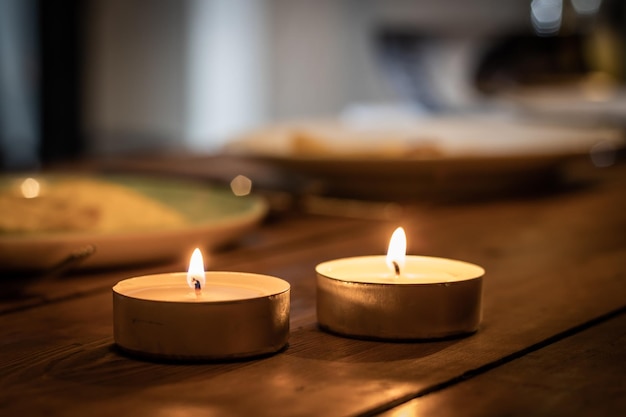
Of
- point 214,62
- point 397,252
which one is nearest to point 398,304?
point 397,252

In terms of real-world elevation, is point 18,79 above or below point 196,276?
above

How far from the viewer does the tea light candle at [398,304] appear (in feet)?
1.72

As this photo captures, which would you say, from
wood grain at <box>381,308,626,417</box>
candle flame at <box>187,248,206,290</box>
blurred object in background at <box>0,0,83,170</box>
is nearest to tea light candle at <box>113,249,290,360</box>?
candle flame at <box>187,248,206,290</box>

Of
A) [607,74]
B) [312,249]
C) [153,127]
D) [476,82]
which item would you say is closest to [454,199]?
[312,249]

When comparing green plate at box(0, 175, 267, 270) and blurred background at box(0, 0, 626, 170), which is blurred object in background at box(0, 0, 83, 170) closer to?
blurred background at box(0, 0, 626, 170)

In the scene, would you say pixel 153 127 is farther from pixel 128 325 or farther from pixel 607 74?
pixel 128 325

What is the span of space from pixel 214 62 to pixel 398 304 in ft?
16.5

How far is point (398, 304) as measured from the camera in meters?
0.52

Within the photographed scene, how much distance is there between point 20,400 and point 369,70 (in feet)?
18.6

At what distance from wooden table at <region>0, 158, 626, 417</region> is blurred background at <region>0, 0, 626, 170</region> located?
2.58 meters

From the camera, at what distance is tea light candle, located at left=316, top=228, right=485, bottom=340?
20.7 inches

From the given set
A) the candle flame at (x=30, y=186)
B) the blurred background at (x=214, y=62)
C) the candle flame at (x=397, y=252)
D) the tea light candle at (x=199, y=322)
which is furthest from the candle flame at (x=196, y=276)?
the blurred background at (x=214, y=62)

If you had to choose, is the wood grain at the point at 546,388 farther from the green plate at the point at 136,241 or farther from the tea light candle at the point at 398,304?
the green plate at the point at 136,241

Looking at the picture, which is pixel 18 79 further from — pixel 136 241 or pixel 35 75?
pixel 136 241
